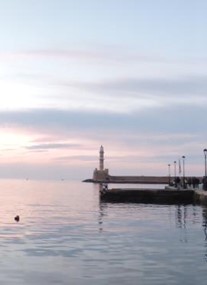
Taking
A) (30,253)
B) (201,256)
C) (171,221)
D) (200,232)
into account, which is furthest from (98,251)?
(171,221)

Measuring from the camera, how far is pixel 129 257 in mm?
22312

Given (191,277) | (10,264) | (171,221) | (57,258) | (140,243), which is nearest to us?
(191,277)

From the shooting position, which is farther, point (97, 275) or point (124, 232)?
point (124, 232)

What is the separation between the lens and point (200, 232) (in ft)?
106

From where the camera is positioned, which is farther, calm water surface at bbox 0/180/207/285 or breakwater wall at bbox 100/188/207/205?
breakwater wall at bbox 100/188/207/205

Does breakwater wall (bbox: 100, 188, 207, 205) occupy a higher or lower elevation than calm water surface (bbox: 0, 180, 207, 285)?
higher

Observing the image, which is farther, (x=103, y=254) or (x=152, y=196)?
(x=152, y=196)

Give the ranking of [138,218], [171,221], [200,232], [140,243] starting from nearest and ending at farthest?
[140,243], [200,232], [171,221], [138,218]

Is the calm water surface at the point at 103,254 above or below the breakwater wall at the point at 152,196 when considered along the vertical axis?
below

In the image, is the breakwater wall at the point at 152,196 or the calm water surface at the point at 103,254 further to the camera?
the breakwater wall at the point at 152,196

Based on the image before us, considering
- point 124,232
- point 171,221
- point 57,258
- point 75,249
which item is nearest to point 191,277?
point 57,258

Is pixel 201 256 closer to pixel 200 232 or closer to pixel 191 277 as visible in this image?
pixel 191 277

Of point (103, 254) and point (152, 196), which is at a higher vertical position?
point (152, 196)

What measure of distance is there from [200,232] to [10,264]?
1430 centimetres
